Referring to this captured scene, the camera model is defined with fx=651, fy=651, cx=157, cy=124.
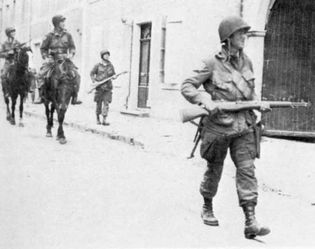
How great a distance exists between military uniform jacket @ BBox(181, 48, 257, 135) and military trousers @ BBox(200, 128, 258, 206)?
8cm

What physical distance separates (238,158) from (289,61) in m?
8.86

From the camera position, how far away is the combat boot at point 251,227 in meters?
5.44

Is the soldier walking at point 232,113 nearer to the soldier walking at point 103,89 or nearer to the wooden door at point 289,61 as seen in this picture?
the wooden door at point 289,61

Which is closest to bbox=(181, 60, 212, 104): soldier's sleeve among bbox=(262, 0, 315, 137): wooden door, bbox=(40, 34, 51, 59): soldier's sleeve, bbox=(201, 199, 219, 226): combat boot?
bbox=(201, 199, 219, 226): combat boot

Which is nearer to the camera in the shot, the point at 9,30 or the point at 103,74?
the point at 9,30

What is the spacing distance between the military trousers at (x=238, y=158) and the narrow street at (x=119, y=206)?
405 millimetres

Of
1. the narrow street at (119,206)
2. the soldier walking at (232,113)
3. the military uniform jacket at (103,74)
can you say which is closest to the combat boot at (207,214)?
the narrow street at (119,206)

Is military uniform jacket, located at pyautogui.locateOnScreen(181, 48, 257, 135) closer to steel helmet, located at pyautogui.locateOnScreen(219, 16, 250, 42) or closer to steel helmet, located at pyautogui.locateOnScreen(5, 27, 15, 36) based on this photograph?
steel helmet, located at pyautogui.locateOnScreen(219, 16, 250, 42)

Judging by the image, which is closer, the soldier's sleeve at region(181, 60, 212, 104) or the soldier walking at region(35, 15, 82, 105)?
the soldier's sleeve at region(181, 60, 212, 104)

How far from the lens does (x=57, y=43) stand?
1297cm

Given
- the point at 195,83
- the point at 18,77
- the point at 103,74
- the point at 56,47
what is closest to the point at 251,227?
the point at 195,83

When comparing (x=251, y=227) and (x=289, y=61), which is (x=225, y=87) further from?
(x=289, y=61)

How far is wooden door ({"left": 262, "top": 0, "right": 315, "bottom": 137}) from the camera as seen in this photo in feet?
46.1

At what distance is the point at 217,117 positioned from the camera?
5.74 m
